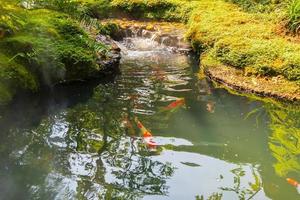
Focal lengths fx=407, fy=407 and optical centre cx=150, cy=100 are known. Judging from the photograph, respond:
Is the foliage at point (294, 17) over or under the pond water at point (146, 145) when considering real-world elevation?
over

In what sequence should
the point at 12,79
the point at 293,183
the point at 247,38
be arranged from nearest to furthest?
the point at 293,183 → the point at 12,79 → the point at 247,38

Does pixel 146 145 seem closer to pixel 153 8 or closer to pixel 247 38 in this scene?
pixel 247 38

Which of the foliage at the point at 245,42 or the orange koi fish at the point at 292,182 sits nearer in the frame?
the orange koi fish at the point at 292,182

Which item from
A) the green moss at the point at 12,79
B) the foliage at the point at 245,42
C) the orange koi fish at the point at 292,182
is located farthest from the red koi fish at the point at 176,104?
the orange koi fish at the point at 292,182

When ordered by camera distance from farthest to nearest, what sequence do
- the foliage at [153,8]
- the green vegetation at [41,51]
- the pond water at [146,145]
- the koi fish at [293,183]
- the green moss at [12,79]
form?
the foliage at [153,8] < the green vegetation at [41,51] < the green moss at [12,79] < the koi fish at [293,183] < the pond water at [146,145]

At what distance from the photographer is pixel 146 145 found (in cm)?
579

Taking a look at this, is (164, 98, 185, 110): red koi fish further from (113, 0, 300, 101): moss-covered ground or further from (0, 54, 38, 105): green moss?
(0, 54, 38, 105): green moss

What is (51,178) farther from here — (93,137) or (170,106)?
(170,106)

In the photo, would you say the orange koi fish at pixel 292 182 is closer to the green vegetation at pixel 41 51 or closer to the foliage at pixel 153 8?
the green vegetation at pixel 41 51

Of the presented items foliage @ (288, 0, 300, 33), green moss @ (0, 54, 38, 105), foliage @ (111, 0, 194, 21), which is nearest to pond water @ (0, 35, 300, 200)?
green moss @ (0, 54, 38, 105)

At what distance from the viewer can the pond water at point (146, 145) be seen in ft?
15.6

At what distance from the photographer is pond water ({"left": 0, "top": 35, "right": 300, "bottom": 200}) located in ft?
15.6

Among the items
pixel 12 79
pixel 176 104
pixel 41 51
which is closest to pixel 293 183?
pixel 176 104

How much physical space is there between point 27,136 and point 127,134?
145cm
